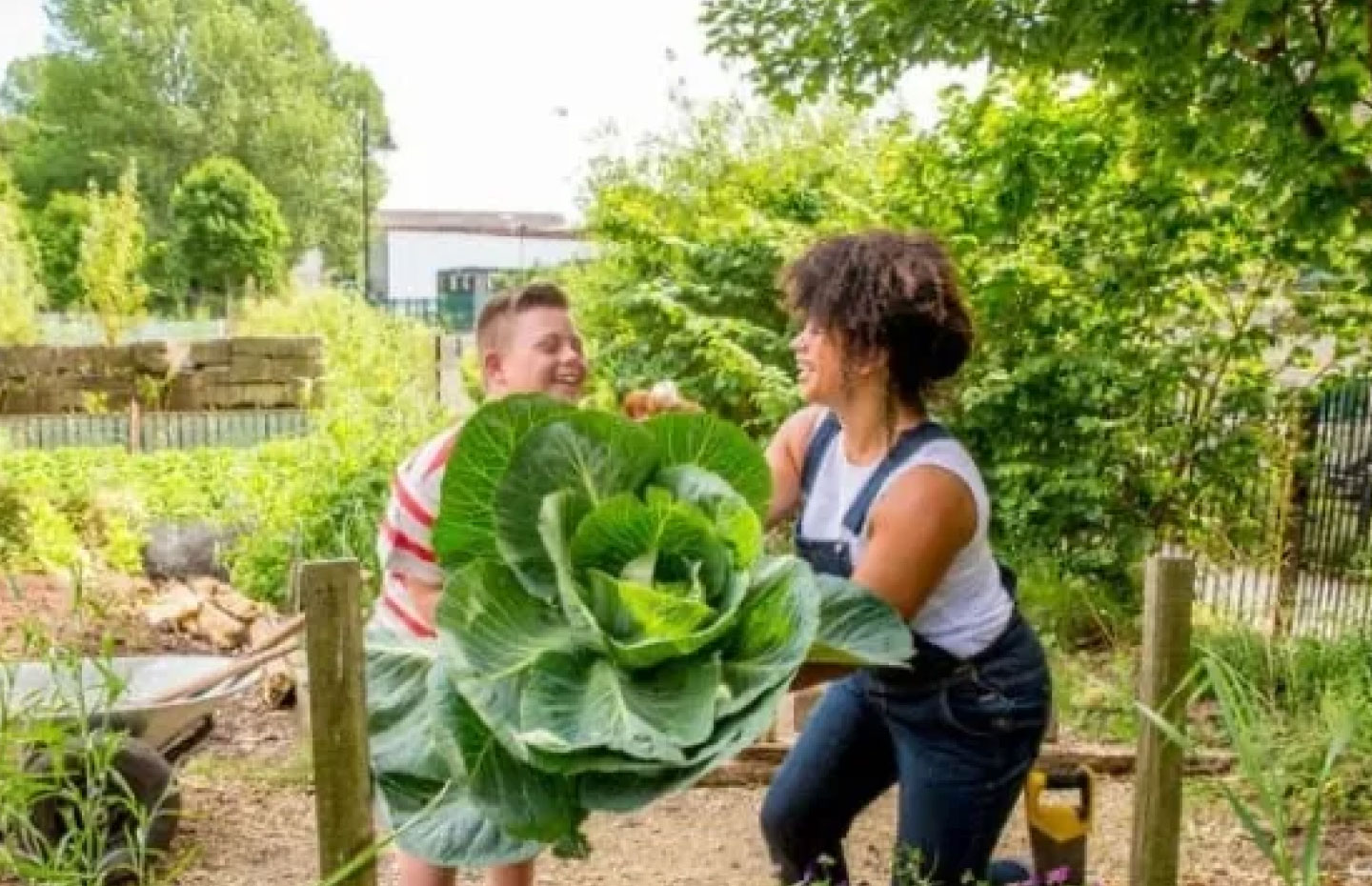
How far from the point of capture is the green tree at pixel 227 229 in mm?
12094

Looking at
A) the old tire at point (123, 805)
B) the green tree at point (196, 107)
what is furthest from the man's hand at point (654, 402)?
the green tree at point (196, 107)

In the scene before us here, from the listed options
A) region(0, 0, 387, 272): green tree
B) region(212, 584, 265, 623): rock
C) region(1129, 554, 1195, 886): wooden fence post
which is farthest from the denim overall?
region(0, 0, 387, 272): green tree

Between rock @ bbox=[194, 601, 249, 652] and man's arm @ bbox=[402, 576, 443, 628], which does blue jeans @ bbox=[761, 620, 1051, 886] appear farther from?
rock @ bbox=[194, 601, 249, 652]

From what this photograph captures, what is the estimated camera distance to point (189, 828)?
8.78 feet

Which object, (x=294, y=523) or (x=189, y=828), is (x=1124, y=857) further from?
(x=294, y=523)

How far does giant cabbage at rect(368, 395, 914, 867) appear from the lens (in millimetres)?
723

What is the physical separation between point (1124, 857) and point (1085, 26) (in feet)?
5.50

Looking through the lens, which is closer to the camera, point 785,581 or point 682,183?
point 785,581

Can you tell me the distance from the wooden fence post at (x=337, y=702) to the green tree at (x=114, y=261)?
336 inches

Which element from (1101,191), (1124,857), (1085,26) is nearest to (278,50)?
(1101,191)

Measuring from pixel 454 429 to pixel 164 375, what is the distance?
22.9ft

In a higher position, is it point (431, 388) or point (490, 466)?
point (490, 466)

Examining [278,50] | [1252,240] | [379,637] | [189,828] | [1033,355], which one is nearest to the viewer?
[379,637]

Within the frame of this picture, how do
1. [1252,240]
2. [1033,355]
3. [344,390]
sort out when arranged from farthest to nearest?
[344,390]
[1033,355]
[1252,240]
